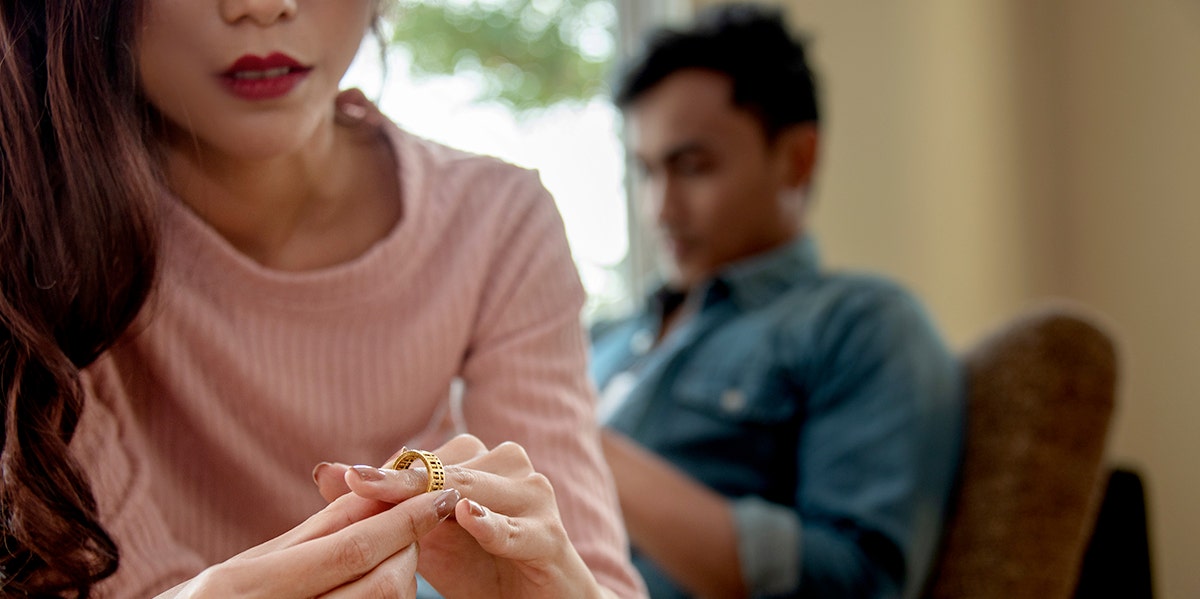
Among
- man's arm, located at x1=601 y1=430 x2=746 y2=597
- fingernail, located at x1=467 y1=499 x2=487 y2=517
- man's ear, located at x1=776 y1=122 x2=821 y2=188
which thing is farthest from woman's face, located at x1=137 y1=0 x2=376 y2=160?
man's ear, located at x1=776 y1=122 x2=821 y2=188

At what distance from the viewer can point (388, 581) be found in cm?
48

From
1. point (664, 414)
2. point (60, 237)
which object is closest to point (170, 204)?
point (60, 237)

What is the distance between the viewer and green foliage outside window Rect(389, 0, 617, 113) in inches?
63.2

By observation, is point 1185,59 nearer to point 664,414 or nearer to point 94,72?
point 664,414

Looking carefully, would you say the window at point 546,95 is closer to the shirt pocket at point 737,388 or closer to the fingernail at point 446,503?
the shirt pocket at point 737,388

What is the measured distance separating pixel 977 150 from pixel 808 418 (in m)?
1.44

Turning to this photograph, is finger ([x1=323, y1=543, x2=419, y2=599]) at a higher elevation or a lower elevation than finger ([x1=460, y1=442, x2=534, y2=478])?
lower

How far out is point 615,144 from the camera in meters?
1.88

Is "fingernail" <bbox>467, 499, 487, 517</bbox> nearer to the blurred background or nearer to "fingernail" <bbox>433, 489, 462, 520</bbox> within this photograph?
"fingernail" <bbox>433, 489, 462, 520</bbox>

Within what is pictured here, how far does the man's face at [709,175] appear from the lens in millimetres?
1522

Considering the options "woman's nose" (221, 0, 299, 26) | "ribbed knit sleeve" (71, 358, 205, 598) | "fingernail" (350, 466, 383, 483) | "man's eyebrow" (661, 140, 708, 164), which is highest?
"woman's nose" (221, 0, 299, 26)

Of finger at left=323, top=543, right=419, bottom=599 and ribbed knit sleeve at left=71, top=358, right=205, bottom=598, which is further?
ribbed knit sleeve at left=71, top=358, right=205, bottom=598

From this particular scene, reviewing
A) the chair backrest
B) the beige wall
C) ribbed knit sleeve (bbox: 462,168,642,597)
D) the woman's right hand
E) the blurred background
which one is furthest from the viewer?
the beige wall

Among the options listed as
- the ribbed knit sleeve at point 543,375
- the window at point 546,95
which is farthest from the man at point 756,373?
the ribbed knit sleeve at point 543,375
